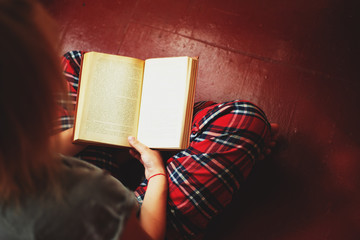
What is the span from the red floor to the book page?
401mm

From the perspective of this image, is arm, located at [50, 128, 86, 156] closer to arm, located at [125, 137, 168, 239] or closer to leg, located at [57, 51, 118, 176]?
leg, located at [57, 51, 118, 176]

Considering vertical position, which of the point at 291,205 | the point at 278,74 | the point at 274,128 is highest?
the point at 278,74

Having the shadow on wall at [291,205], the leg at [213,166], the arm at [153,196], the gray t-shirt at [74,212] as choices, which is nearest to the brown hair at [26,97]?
the gray t-shirt at [74,212]

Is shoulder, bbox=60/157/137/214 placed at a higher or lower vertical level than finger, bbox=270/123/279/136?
lower

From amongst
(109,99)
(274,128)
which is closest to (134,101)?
(109,99)

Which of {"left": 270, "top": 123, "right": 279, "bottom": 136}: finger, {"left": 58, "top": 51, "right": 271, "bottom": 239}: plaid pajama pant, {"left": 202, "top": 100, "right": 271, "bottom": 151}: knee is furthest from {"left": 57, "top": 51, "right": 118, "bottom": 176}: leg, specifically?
{"left": 270, "top": 123, "right": 279, "bottom": 136}: finger

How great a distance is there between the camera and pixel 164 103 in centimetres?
78

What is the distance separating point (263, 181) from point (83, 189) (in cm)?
85

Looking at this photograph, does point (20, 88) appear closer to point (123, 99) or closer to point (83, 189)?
point (83, 189)

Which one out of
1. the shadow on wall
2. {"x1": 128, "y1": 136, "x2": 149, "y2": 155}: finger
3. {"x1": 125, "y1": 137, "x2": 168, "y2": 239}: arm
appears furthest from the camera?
the shadow on wall

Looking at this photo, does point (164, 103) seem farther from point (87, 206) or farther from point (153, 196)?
point (87, 206)

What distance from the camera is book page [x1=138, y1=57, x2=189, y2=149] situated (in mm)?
756

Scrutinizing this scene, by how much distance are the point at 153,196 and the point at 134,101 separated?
277 millimetres

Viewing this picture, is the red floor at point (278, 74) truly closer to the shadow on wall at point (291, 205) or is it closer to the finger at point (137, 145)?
the shadow on wall at point (291, 205)
